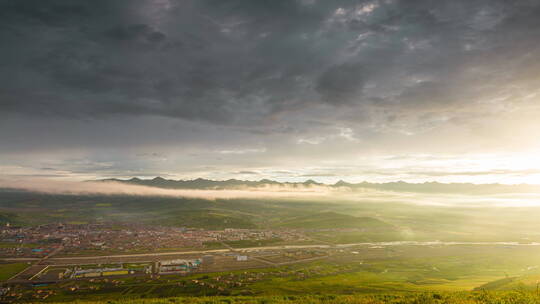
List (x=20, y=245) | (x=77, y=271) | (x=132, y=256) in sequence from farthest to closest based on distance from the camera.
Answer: (x=20, y=245)
(x=132, y=256)
(x=77, y=271)

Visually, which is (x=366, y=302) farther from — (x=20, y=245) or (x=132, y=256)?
(x=20, y=245)

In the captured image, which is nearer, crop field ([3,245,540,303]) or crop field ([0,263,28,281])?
crop field ([3,245,540,303])

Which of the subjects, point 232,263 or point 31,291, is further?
point 232,263

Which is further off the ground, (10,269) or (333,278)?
(10,269)

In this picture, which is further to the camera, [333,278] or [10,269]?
[10,269]

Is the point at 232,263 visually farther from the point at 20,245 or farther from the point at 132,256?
the point at 20,245

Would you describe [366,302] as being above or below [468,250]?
above

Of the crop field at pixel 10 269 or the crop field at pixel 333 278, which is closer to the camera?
the crop field at pixel 333 278

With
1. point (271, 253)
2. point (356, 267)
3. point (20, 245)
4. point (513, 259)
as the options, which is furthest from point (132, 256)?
point (513, 259)

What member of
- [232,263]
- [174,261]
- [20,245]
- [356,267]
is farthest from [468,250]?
[20,245]

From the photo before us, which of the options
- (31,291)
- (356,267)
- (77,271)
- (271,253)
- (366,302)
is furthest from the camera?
(271,253)
